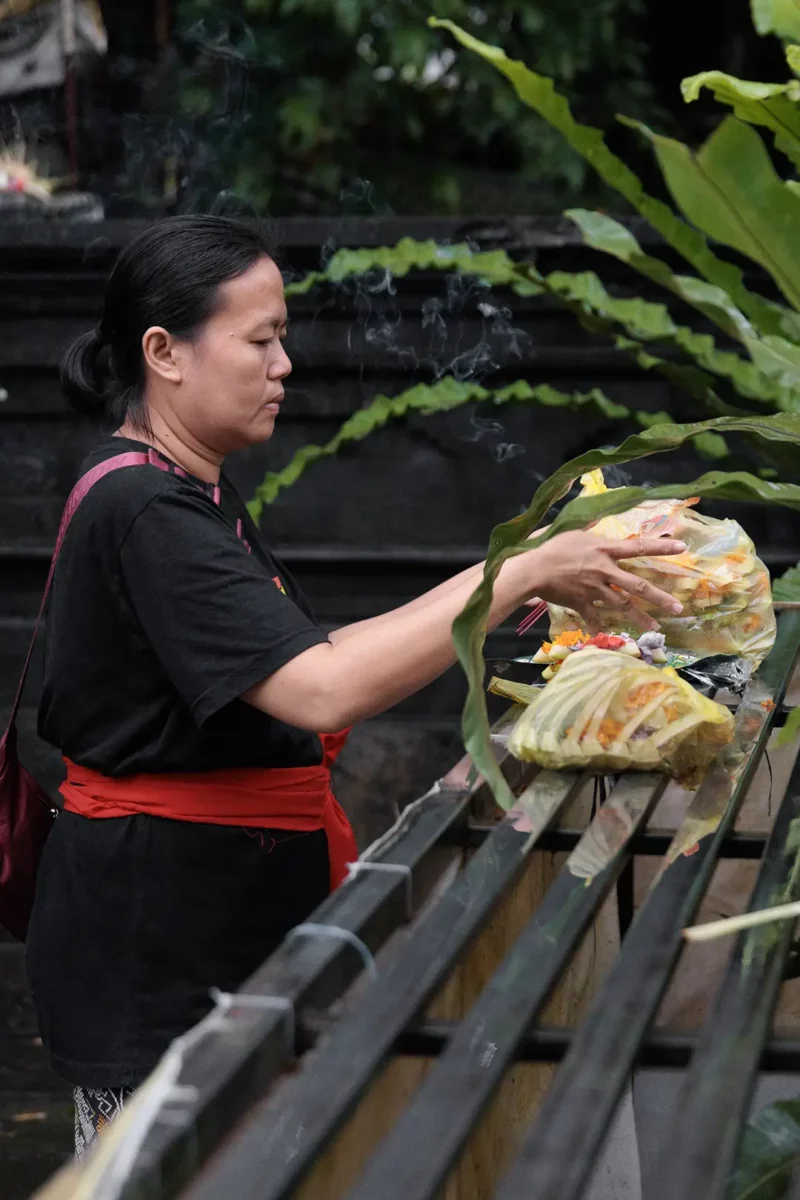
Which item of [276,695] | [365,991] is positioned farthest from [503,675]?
[365,991]

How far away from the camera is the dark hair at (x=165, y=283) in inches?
69.6

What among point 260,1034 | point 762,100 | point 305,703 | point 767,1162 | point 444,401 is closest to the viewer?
point 260,1034

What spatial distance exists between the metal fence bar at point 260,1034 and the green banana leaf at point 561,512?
0.40 ft

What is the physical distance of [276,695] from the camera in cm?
156

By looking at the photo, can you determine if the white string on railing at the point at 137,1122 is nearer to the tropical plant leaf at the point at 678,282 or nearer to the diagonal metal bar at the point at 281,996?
the diagonal metal bar at the point at 281,996

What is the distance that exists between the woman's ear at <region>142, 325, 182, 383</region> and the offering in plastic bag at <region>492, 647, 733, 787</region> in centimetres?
57

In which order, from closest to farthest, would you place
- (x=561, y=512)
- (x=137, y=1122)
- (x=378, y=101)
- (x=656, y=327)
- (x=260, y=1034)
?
(x=137, y=1122), (x=260, y=1034), (x=561, y=512), (x=656, y=327), (x=378, y=101)

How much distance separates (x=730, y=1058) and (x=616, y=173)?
184 centimetres

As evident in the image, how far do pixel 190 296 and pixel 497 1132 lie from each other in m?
1.02

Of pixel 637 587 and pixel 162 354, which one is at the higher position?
pixel 162 354

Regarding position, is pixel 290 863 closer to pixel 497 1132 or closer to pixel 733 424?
pixel 497 1132

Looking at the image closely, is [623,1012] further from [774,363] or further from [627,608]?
[774,363]

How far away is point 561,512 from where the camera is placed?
1350 millimetres

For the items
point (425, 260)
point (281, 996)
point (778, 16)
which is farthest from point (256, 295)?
point (425, 260)
